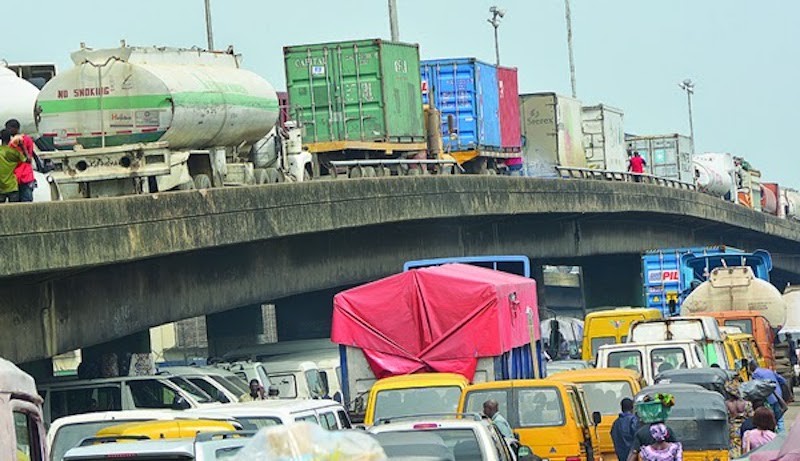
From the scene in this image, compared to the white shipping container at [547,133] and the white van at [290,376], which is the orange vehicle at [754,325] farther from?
the white shipping container at [547,133]

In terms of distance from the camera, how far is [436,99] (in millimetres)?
52719

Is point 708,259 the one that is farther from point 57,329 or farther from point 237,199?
point 57,329

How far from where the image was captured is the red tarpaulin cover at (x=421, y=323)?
24.5m

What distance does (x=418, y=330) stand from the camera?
80.8 feet

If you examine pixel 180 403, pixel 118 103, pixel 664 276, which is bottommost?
pixel 664 276

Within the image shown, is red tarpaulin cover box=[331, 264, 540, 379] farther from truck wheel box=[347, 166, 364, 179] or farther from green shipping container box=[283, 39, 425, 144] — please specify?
green shipping container box=[283, 39, 425, 144]

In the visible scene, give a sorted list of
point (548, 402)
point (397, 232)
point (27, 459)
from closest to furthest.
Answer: point (27, 459), point (548, 402), point (397, 232)

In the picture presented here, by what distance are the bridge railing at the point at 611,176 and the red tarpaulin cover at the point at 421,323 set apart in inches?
1302

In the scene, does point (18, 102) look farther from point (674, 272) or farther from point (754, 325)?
point (674, 272)

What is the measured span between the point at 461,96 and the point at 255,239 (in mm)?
21254

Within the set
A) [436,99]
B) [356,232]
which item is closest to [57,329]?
[356,232]

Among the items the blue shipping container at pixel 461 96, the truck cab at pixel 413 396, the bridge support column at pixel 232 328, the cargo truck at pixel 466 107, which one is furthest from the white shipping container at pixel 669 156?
the truck cab at pixel 413 396

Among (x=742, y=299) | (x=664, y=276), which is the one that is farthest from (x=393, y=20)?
(x=742, y=299)

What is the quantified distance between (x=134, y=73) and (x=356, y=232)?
11594 millimetres
